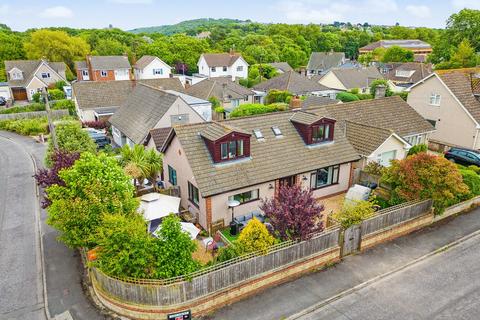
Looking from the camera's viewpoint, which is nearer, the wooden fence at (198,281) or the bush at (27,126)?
the wooden fence at (198,281)

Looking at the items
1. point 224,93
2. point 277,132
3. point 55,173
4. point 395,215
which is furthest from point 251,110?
point 55,173

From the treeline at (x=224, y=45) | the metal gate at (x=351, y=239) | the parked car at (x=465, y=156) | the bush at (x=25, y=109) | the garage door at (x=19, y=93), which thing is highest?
the treeline at (x=224, y=45)

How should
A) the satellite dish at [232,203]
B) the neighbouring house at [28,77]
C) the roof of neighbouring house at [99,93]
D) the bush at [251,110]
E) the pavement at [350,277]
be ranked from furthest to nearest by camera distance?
1. the neighbouring house at [28,77]
2. the roof of neighbouring house at [99,93]
3. the bush at [251,110]
4. the satellite dish at [232,203]
5. the pavement at [350,277]

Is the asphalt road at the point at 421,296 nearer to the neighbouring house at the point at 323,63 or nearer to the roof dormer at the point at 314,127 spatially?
the roof dormer at the point at 314,127

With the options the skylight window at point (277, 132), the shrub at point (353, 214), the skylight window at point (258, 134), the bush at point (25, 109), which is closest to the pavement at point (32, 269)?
the shrub at point (353, 214)

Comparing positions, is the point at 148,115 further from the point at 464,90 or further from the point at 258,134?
the point at 464,90

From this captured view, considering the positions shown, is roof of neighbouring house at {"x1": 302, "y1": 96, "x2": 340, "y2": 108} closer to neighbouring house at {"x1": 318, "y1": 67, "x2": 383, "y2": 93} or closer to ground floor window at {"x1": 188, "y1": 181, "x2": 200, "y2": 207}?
neighbouring house at {"x1": 318, "y1": 67, "x2": 383, "y2": 93}
